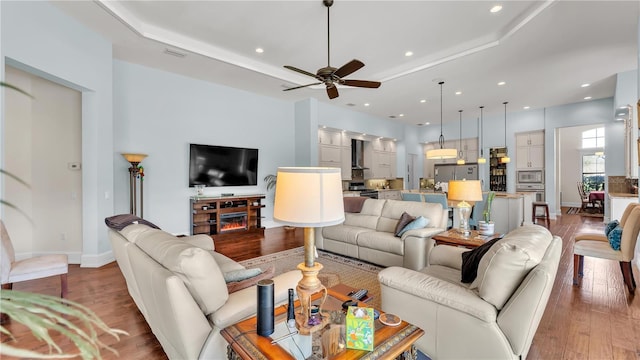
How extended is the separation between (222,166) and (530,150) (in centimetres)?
865

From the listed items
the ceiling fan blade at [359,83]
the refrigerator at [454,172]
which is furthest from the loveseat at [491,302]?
the refrigerator at [454,172]

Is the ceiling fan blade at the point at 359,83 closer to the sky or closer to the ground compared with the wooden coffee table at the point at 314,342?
closer to the sky

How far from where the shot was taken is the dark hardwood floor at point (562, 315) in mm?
2205

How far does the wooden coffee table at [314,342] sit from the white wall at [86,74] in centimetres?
361

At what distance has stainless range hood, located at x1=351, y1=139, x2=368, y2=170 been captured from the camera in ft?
30.0

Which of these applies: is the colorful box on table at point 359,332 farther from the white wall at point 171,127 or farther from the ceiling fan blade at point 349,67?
the white wall at point 171,127

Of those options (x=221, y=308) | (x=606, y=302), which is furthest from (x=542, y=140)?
(x=221, y=308)

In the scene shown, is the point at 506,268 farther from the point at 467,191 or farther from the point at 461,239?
the point at 467,191

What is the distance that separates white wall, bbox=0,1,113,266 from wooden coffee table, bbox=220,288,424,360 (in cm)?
361

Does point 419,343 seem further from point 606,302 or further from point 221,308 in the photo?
point 606,302

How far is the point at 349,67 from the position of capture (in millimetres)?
3365

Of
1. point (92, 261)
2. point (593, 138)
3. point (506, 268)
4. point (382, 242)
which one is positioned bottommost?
point (92, 261)

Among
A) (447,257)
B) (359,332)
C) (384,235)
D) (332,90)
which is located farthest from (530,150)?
(359,332)

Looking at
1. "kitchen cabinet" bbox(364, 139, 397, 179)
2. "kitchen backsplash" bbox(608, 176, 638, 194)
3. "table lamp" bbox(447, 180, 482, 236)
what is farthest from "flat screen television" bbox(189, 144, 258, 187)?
"kitchen backsplash" bbox(608, 176, 638, 194)
